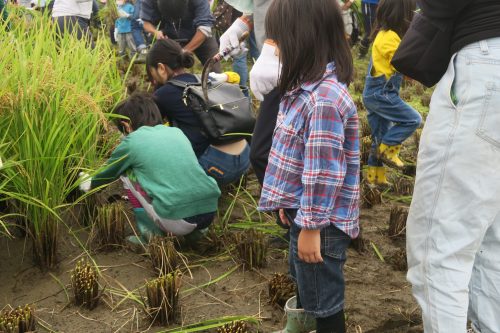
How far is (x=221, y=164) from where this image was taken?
393 centimetres

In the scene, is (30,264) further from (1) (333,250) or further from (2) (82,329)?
(1) (333,250)

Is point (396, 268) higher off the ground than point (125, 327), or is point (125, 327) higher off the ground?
point (125, 327)

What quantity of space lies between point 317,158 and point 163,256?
50.7 inches

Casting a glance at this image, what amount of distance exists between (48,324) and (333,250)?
4.33 feet

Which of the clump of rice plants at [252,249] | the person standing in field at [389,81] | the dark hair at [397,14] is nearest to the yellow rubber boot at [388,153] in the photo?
the person standing in field at [389,81]

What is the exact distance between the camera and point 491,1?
6.46 feet

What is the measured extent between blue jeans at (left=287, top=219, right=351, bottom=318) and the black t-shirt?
5.92 ft

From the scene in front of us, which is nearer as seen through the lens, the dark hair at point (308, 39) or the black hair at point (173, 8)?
the dark hair at point (308, 39)

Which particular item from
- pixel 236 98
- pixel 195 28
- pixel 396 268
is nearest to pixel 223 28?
pixel 195 28

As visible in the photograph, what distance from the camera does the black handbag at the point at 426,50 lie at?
2.11 m

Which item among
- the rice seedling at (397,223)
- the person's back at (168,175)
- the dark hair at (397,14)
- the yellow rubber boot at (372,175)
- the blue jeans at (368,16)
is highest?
the dark hair at (397,14)

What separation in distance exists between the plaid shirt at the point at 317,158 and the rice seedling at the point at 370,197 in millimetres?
1944

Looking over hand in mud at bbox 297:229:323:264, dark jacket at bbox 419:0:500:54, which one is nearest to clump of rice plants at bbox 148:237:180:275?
hand in mud at bbox 297:229:323:264

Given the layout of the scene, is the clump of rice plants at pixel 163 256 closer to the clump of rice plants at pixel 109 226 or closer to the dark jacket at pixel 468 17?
the clump of rice plants at pixel 109 226
